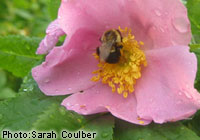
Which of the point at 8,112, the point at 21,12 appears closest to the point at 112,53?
the point at 8,112

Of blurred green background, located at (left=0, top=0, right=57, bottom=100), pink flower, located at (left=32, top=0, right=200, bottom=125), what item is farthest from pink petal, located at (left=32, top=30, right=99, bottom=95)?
blurred green background, located at (left=0, top=0, right=57, bottom=100)

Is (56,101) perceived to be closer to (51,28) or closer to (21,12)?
(51,28)

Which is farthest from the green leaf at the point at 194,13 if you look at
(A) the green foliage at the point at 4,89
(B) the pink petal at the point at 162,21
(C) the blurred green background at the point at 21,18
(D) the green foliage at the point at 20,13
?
(D) the green foliage at the point at 20,13

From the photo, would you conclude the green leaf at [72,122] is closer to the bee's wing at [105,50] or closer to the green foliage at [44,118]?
the green foliage at [44,118]

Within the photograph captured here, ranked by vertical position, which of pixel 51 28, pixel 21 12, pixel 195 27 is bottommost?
pixel 21 12

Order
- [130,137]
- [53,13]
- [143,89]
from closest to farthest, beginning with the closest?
[130,137], [143,89], [53,13]

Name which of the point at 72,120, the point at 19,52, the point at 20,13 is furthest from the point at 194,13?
the point at 20,13

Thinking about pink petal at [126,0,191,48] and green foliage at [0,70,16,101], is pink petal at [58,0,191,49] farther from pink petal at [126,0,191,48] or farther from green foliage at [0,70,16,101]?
green foliage at [0,70,16,101]
